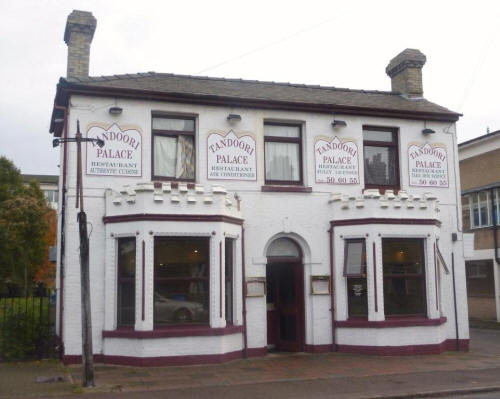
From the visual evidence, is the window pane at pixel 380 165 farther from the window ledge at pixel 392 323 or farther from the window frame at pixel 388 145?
the window ledge at pixel 392 323

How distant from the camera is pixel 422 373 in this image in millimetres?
12750

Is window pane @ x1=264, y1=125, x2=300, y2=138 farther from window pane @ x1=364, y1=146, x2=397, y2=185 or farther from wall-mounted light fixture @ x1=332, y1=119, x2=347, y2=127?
window pane @ x1=364, y1=146, x2=397, y2=185

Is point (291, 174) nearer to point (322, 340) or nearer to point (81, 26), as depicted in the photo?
point (322, 340)

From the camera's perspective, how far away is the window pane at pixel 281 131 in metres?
16.3

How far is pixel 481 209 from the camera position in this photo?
27875mm

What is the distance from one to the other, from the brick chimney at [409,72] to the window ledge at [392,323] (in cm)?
752

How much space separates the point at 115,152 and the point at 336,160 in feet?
19.6

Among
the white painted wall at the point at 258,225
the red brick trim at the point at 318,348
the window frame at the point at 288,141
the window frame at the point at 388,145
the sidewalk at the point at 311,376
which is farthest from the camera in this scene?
the window frame at the point at 388,145

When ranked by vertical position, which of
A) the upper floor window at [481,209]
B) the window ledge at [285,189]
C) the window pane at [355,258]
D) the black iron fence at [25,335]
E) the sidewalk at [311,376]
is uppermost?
the upper floor window at [481,209]

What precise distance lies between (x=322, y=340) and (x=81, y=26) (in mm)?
10717

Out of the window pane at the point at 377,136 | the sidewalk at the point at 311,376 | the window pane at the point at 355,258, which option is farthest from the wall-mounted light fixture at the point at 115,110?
the window pane at the point at 377,136

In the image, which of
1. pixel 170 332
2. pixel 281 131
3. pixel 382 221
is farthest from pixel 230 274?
pixel 281 131

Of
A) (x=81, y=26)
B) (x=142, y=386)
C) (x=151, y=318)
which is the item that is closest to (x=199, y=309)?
(x=151, y=318)

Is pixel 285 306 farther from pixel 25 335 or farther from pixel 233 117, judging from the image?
pixel 25 335
